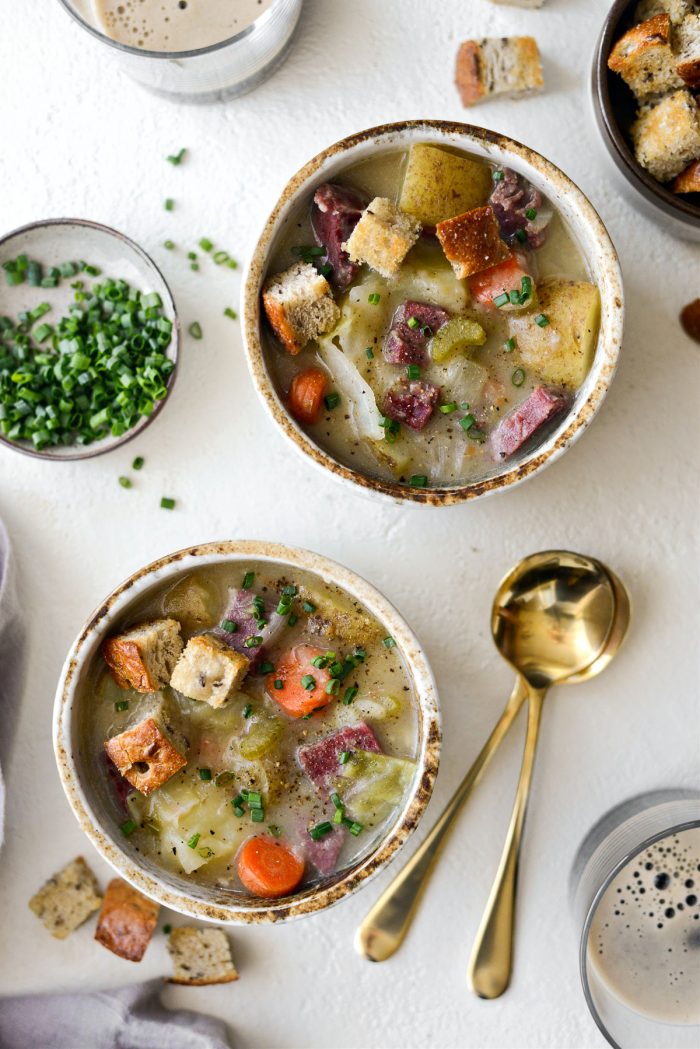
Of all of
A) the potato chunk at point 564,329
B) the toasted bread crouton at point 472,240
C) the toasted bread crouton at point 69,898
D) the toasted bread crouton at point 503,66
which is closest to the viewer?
the toasted bread crouton at point 472,240

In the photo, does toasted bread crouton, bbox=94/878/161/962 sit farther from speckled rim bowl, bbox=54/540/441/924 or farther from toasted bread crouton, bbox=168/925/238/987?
speckled rim bowl, bbox=54/540/441/924

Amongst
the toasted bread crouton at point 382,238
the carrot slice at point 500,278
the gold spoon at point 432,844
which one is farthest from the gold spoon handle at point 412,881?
the toasted bread crouton at point 382,238

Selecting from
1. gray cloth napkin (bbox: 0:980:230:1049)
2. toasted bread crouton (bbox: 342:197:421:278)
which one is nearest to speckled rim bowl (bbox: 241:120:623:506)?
toasted bread crouton (bbox: 342:197:421:278)

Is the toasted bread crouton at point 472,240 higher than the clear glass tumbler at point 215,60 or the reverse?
the reverse

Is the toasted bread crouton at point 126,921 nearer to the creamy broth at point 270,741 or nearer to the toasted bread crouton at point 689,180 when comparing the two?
the creamy broth at point 270,741

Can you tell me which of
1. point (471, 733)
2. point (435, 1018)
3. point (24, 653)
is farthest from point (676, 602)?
point (24, 653)

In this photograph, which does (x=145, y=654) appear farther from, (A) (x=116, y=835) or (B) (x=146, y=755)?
(A) (x=116, y=835)

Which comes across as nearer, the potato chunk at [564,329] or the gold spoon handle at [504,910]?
the potato chunk at [564,329]
